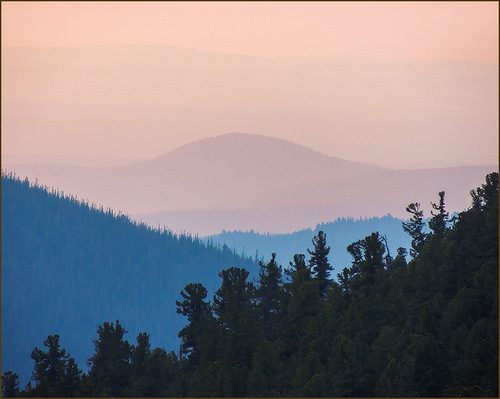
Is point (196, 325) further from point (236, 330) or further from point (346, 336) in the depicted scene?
point (346, 336)

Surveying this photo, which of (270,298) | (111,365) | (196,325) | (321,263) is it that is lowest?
(111,365)

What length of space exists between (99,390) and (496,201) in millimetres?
29618

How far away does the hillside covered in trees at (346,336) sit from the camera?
6525 centimetres

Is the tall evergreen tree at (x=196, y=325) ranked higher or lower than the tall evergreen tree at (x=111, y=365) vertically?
higher

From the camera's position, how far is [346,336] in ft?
239

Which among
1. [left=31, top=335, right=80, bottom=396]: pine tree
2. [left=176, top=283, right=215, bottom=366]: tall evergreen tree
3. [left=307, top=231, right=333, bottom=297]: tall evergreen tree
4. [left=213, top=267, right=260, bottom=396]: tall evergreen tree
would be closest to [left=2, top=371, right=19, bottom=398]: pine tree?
[left=31, top=335, right=80, bottom=396]: pine tree

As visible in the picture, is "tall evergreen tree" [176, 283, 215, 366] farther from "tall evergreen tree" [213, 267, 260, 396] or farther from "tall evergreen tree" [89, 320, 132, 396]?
"tall evergreen tree" [89, 320, 132, 396]

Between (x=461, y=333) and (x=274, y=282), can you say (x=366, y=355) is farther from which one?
(x=274, y=282)

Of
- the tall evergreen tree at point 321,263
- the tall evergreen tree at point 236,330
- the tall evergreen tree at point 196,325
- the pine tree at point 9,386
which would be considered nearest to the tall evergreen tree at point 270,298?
the tall evergreen tree at point 236,330

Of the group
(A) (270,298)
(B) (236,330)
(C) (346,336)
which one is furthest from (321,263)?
(C) (346,336)

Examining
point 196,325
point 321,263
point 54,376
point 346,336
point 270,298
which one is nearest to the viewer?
point 346,336

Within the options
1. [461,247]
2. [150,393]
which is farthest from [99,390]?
[461,247]

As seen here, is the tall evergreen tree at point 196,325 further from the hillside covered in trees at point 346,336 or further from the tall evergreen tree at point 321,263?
the tall evergreen tree at point 321,263

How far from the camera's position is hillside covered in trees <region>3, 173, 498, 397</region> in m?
65.2
